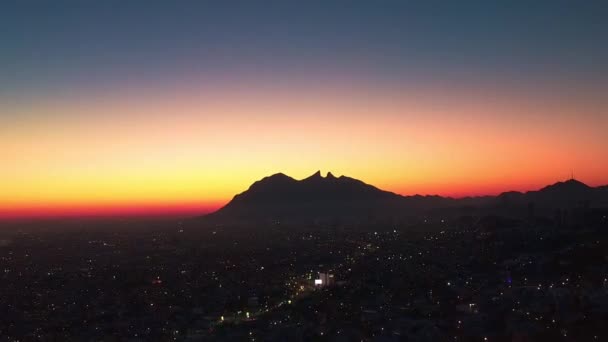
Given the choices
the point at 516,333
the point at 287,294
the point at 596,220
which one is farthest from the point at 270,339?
the point at 596,220

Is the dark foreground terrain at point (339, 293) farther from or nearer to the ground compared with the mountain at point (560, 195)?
nearer to the ground

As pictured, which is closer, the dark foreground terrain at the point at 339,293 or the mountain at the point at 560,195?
the dark foreground terrain at the point at 339,293

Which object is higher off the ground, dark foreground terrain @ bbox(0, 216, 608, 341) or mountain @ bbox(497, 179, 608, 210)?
mountain @ bbox(497, 179, 608, 210)

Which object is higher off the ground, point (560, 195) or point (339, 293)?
point (560, 195)

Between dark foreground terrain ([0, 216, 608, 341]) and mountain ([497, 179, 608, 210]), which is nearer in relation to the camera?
dark foreground terrain ([0, 216, 608, 341])

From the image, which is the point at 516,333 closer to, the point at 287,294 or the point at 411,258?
the point at 287,294

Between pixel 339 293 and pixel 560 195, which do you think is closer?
pixel 339 293

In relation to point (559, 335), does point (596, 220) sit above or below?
above

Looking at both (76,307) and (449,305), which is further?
(76,307)
